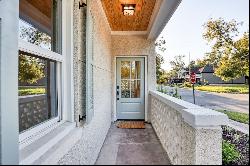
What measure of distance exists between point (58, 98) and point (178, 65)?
157cm

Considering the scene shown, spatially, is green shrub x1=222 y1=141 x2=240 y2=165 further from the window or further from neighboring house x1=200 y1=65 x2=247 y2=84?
the window

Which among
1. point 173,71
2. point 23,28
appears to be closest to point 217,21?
point 173,71

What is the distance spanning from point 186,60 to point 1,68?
0.75 meters

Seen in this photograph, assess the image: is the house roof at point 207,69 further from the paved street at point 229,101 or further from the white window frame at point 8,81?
the white window frame at point 8,81

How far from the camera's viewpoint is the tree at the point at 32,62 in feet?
5.08

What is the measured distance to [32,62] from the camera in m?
1.68

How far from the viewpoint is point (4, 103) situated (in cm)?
102

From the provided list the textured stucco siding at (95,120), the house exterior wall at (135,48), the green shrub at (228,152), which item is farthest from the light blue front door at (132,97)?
the green shrub at (228,152)

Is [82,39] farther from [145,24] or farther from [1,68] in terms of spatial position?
[145,24]

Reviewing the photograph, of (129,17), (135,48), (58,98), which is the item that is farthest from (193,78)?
(135,48)

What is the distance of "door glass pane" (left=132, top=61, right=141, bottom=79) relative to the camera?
6302 mm

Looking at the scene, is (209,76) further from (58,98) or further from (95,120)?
(95,120)

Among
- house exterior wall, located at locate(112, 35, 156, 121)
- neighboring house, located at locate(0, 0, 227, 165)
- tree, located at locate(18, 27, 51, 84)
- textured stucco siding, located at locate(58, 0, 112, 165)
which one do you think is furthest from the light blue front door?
tree, located at locate(18, 27, 51, 84)

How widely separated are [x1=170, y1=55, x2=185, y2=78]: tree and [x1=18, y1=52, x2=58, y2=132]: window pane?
1.05m
